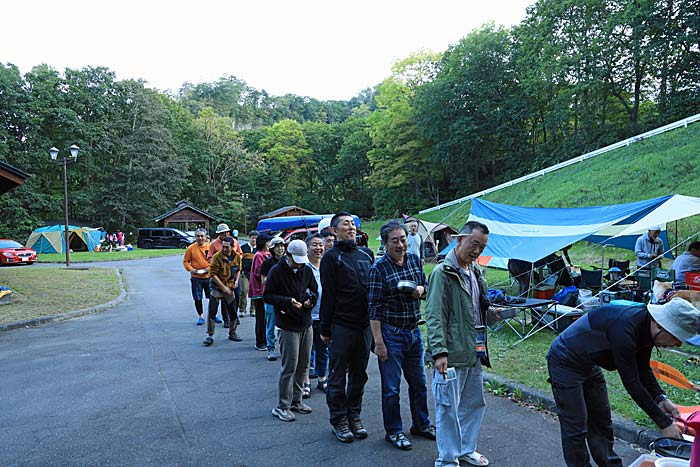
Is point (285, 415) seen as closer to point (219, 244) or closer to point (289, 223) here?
point (219, 244)

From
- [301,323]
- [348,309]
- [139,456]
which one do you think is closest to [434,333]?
[348,309]

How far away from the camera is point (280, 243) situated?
21.9 feet

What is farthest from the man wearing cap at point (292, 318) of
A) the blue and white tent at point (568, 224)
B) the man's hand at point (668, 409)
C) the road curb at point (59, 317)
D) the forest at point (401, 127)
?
the forest at point (401, 127)

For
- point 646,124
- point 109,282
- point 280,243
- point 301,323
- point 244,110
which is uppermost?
point 244,110

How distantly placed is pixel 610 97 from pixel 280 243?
1332 inches

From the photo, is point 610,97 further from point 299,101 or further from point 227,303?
point 299,101

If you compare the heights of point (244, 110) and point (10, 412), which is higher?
point (244, 110)

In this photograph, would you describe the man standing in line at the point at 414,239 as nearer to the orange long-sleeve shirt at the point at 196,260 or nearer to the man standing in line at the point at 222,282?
the man standing in line at the point at 222,282

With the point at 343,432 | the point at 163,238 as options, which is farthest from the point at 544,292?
the point at 163,238

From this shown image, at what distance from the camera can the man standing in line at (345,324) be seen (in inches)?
158

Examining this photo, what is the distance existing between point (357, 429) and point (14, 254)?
27.1 m

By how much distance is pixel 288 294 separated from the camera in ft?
15.1

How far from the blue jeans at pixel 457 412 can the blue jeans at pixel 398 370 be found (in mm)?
389

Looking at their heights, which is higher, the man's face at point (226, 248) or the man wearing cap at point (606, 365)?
the man's face at point (226, 248)
